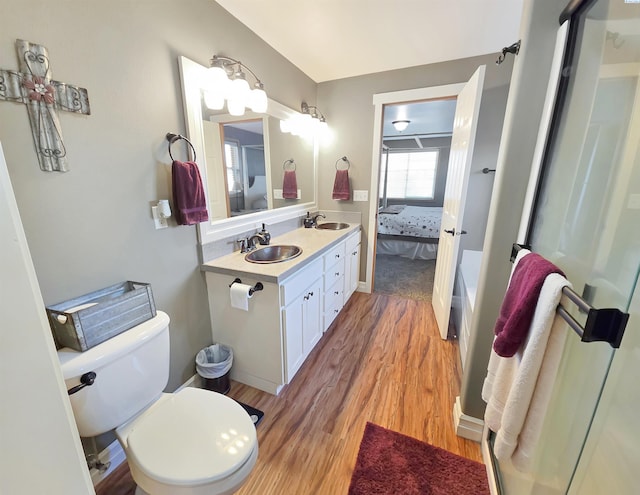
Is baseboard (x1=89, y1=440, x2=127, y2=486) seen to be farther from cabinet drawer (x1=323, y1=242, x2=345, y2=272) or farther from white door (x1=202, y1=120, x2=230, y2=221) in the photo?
cabinet drawer (x1=323, y1=242, x2=345, y2=272)

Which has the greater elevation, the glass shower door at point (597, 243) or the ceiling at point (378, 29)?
the ceiling at point (378, 29)

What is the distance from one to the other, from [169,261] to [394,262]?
3.54 m

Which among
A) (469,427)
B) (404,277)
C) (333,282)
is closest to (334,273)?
(333,282)

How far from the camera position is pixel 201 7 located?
4.93 ft

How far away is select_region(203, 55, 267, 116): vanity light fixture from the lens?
156 cm

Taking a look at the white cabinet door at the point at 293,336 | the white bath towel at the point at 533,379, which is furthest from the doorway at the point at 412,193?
the white bath towel at the point at 533,379

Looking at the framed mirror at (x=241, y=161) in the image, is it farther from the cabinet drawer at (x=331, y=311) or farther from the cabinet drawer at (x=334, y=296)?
the cabinet drawer at (x=331, y=311)

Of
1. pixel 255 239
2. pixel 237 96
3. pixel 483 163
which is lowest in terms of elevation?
pixel 255 239

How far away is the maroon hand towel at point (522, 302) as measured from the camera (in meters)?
0.77

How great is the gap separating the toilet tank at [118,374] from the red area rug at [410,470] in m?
1.02

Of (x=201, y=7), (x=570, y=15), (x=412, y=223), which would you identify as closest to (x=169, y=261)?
(x=201, y=7)

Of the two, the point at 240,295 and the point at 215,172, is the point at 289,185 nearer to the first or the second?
the point at 215,172

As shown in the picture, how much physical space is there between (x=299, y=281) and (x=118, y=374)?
3.21 feet

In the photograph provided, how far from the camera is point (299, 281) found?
1.70 meters
